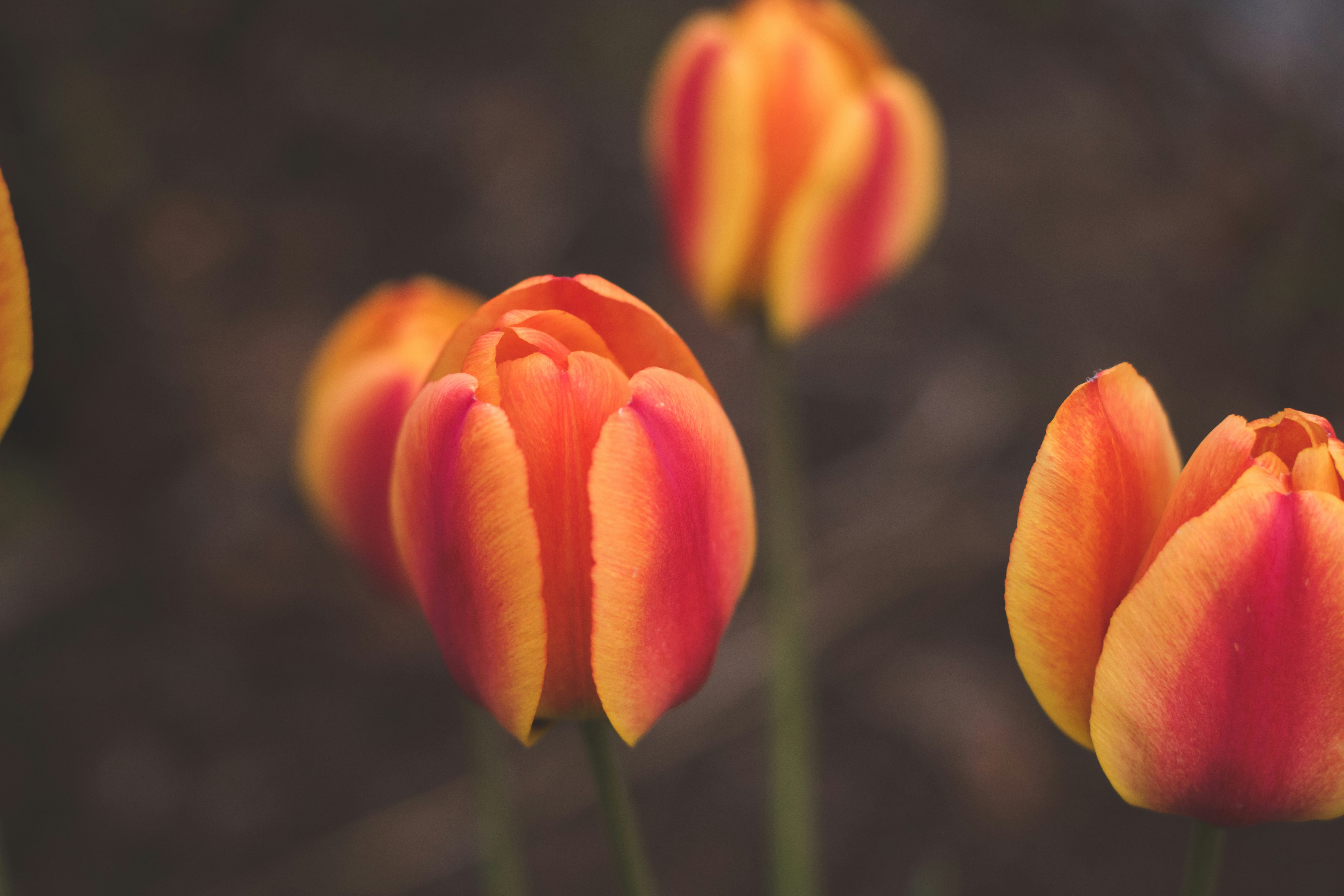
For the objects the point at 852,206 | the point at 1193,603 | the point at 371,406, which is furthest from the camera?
the point at 852,206

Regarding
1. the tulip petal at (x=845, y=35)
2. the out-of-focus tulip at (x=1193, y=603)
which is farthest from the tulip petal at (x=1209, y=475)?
the tulip petal at (x=845, y=35)

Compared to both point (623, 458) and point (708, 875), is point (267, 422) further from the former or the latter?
point (623, 458)

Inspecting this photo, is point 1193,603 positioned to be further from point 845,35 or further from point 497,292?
point 497,292

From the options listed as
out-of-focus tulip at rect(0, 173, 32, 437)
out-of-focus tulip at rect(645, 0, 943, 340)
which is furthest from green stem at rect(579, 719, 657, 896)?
out-of-focus tulip at rect(645, 0, 943, 340)

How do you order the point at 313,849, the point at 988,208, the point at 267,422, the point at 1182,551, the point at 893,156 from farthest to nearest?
the point at 988,208
the point at 267,422
the point at 313,849
the point at 893,156
the point at 1182,551

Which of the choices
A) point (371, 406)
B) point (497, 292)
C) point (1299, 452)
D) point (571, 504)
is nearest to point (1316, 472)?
point (1299, 452)

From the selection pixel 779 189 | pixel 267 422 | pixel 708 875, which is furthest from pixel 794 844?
pixel 267 422
